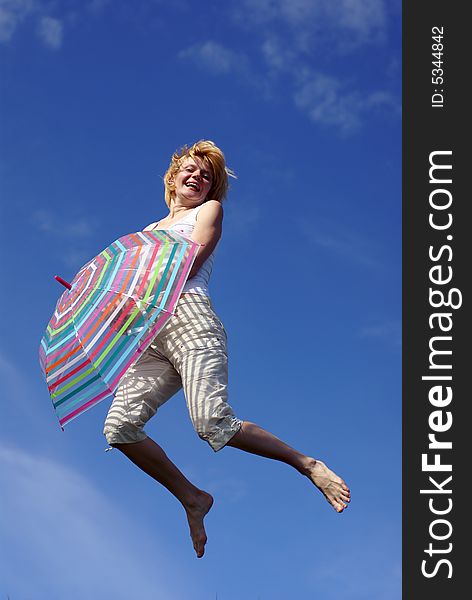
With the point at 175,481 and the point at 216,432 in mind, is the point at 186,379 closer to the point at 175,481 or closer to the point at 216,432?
the point at 216,432

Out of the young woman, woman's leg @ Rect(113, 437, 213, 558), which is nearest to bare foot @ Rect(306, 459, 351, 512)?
the young woman

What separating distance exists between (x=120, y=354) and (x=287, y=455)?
4.22 feet

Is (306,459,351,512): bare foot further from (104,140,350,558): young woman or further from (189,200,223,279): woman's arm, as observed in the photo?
(189,200,223,279): woman's arm

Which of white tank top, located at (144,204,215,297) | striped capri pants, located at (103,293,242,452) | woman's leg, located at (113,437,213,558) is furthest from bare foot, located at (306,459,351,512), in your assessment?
white tank top, located at (144,204,215,297)

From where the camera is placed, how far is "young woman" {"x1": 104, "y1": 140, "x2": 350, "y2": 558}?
542 centimetres

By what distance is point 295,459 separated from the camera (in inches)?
220

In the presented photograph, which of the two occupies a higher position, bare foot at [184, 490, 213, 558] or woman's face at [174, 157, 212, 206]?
woman's face at [174, 157, 212, 206]

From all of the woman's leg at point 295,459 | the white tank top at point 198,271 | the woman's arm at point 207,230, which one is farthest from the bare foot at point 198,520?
the woman's arm at point 207,230

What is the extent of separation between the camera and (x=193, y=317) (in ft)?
18.5

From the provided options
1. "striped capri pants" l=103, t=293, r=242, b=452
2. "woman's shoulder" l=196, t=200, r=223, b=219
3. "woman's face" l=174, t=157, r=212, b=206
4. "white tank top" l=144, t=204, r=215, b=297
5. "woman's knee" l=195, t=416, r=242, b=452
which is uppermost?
"woman's face" l=174, t=157, r=212, b=206

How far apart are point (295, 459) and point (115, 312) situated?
5.00 feet

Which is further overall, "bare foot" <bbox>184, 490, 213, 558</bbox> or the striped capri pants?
"bare foot" <bbox>184, 490, 213, 558</bbox>

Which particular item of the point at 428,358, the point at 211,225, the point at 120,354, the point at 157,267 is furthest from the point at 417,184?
the point at 120,354

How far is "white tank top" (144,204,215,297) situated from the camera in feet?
18.9
